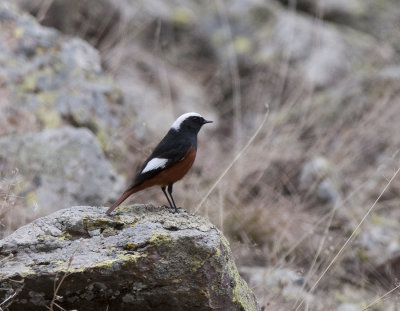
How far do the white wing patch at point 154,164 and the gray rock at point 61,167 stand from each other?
1.59m

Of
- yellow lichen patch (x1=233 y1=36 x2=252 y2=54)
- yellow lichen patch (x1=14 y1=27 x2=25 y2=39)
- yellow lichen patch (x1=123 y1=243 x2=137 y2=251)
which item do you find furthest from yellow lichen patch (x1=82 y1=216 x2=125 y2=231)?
yellow lichen patch (x1=233 y1=36 x2=252 y2=54)

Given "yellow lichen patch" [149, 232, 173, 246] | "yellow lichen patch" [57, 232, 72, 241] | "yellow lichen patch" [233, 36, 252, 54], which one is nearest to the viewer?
"yellow lichen patch" [149, 232, 173, 246]

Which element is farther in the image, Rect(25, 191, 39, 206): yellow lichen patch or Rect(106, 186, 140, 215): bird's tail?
Rect(25, 191, 39, 206): yellow lichen patch

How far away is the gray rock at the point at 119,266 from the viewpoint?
9.16 feet

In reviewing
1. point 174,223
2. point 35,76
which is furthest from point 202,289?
point 35,76

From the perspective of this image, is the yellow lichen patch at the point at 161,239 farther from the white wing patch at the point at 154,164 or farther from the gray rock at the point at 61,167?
the gray rock at the point at 61,167

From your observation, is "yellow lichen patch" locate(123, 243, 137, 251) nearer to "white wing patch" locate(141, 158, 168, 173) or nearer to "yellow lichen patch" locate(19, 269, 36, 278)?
"yellow lichen patch" locate(19, 269, 36, 278)

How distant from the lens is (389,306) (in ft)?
16.6

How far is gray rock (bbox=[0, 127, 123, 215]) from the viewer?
16.6 feet

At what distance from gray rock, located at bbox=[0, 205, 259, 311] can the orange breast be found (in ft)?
1.60

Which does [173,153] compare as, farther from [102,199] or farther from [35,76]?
[35,76]

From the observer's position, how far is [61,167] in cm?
522

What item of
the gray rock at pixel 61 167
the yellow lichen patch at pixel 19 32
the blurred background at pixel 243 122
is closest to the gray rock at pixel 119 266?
the blurred background at pixel 243 122

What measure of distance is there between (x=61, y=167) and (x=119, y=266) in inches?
103
